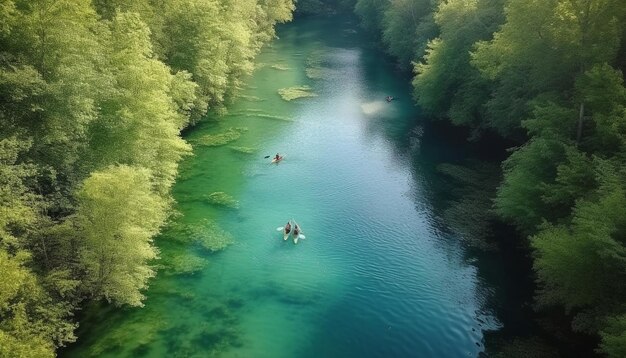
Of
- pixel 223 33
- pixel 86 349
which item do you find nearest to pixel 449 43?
pixel 223 33

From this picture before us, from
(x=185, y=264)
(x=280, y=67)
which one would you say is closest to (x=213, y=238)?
(x=185, y=264)

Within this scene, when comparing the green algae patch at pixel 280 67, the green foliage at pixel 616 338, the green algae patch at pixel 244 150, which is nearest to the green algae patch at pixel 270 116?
the green algae patch at pixel 244 150

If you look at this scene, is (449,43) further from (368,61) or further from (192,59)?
(368,61)

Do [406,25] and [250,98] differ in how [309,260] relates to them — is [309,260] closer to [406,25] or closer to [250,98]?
[250,98]

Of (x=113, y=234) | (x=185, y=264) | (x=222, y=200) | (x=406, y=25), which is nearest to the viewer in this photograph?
(x=113, y=234)

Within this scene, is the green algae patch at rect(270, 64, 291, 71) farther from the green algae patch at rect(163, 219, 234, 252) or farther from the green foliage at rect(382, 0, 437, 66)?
the green algae patch at rect(163, 219, 234, 252)

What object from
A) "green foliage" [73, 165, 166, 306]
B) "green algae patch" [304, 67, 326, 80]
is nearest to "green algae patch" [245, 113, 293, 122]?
"green algae patch" [304, 67, 326, 80]

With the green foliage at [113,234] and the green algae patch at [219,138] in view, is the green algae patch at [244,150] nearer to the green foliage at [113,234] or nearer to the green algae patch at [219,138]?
the green algae patch at [219,138]
